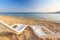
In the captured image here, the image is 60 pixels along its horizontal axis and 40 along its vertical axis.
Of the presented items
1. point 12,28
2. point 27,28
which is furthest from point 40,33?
point 12,28

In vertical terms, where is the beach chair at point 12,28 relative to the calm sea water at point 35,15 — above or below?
below

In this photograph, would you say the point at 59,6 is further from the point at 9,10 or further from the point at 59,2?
the point at 9,10

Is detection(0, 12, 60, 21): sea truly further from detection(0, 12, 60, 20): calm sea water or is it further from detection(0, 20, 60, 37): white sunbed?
detection(0, 20, 60, 37): white sunbed

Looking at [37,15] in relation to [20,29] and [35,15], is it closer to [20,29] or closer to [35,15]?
[35,15]

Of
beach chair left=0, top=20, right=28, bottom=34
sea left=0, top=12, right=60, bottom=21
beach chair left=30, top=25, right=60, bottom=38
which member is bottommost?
beach chair left=30, top=25, right=60, bottom=38

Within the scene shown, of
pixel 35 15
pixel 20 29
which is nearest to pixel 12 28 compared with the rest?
pixel 20 29

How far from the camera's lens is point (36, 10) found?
6.17 feet

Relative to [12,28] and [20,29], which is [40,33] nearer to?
[20,29]

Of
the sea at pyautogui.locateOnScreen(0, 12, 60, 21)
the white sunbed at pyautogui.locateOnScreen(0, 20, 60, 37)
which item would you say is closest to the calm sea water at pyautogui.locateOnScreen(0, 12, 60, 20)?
the sea at pyautogui.locateOnScreen(0, 12, 60, 21)

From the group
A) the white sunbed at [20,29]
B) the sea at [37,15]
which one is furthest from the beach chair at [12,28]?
the sea at [37,15]

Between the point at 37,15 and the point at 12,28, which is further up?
the point at 37,15

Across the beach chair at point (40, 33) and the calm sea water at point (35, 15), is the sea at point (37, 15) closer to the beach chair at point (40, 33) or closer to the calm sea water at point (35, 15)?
the calm sea water at point (35, 15)

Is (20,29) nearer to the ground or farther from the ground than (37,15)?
nearer to the ground

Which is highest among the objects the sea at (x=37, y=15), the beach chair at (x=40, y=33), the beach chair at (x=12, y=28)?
the sea at (x=37, y=15)
